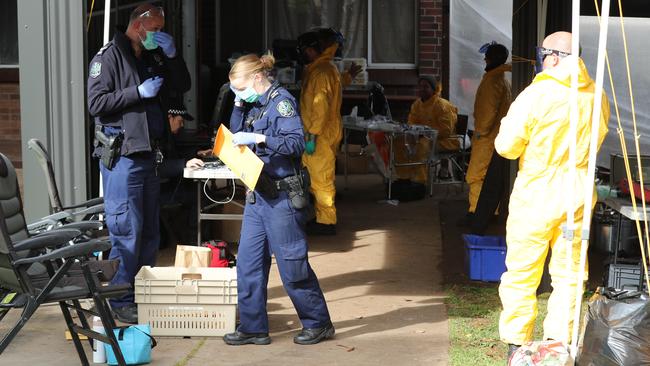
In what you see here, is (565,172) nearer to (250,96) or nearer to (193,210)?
(250,96)

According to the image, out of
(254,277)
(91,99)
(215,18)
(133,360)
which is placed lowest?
(133,360)

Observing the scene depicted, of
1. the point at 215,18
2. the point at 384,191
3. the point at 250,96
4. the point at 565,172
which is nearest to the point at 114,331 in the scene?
the point at 250,96

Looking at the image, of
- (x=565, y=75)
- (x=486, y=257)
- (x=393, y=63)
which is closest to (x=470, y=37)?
(x=393, y=63)

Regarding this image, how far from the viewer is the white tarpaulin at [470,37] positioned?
14.7 m

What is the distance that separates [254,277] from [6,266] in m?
1.54

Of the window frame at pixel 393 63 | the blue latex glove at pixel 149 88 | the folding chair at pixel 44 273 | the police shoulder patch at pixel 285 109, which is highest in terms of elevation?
the window frame at pixel 393 63

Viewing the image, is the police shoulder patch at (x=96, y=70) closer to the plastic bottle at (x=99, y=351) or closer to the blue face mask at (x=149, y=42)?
the blue face mask at (x=149, y=42)

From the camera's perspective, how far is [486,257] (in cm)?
838

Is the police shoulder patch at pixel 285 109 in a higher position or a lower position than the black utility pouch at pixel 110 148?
higher

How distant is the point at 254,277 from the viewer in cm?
642

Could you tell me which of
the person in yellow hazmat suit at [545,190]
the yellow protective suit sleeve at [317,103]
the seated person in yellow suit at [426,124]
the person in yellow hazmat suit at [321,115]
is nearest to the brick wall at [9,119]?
the person in yellow hazmat suit at [321,115]

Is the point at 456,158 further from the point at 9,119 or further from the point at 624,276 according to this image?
the point at 624,276

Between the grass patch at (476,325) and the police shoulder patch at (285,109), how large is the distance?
1720 mm

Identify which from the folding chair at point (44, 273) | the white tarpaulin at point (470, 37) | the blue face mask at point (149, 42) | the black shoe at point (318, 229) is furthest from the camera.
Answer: the white tarpaulin at point (470, 37)
